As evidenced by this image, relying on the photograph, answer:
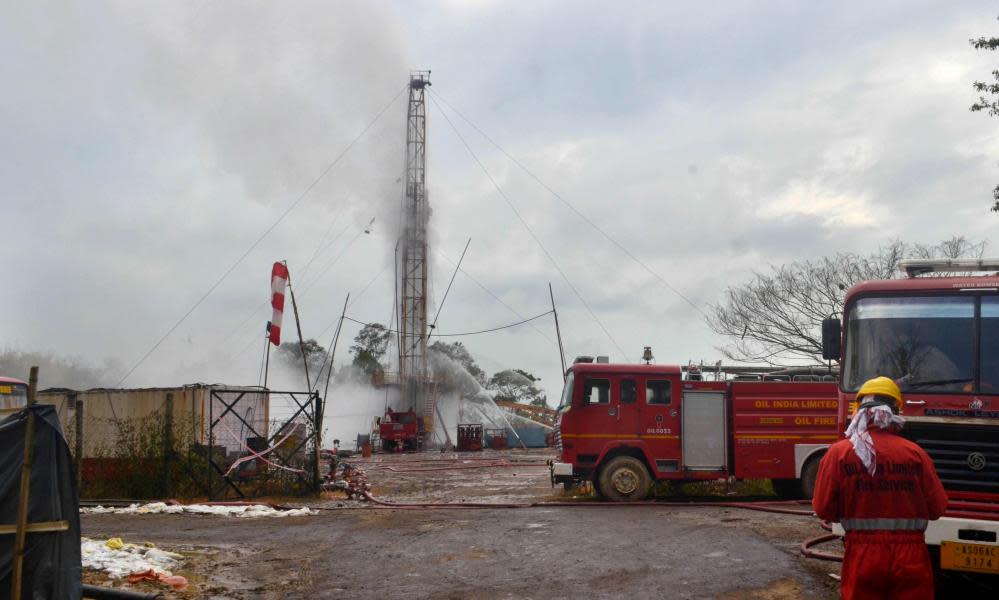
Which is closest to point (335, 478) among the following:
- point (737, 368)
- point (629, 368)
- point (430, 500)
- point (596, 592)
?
point (430, 500)

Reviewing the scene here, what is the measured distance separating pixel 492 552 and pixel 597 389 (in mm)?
7105

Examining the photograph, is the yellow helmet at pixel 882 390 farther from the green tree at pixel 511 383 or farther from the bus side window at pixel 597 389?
the green tree at pixel 511 383

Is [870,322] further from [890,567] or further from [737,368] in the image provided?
[737,368]

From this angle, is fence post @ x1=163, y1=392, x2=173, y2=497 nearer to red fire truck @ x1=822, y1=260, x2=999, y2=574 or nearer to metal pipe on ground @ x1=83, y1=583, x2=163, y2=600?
metal pipe on ground @ x1=83, y1=583, x2=163, y2=600

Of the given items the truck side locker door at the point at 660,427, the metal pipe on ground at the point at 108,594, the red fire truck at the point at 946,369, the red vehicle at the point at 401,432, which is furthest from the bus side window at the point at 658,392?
the red vehicle at the point at 401,432

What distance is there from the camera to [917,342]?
908 cm

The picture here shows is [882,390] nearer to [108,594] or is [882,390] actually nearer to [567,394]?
[108,594]

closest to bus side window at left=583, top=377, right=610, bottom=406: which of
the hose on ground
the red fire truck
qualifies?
the hose on ground

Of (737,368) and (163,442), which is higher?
(737,368)

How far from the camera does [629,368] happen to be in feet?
59.0

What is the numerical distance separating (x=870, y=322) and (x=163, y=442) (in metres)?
14.9

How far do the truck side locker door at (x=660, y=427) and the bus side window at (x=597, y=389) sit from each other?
671 millimetres

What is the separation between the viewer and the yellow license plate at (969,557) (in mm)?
7234

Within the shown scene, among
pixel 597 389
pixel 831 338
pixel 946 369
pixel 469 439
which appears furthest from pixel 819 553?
pixel 469 439
